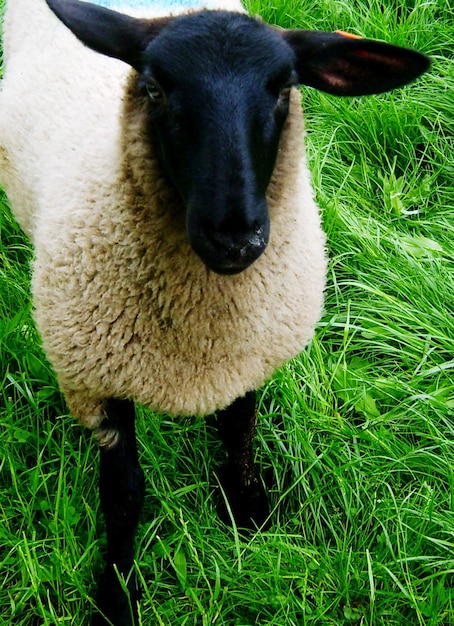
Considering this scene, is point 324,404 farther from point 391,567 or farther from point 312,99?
point 312,99

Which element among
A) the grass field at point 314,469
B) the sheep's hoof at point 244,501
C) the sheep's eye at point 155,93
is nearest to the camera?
the sheep's eye at point 155,93

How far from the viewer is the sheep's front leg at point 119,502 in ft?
7.84

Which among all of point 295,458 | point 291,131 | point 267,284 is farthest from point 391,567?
point 291,131

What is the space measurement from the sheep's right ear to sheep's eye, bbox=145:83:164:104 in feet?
0.37

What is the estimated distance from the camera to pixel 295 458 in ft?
8.69

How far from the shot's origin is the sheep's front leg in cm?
239

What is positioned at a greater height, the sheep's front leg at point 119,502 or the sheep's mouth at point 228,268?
the sheep's mouth at point 228,268

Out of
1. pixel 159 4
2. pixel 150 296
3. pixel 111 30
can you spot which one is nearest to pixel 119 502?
pixel 150 296

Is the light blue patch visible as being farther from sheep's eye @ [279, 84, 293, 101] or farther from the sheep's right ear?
sheep's eye @ [279, 84, 293, 101]

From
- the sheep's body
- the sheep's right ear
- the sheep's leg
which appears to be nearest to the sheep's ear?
the sheep's body

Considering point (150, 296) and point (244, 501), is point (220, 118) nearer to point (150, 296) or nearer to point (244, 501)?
point (150, 296)

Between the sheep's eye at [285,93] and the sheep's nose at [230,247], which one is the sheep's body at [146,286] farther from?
the sheep's nose at [230,247]

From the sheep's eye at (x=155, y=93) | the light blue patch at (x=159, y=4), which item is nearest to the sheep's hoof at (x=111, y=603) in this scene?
the sheep's eye at (x=155, y=93)

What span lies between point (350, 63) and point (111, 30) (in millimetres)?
630
